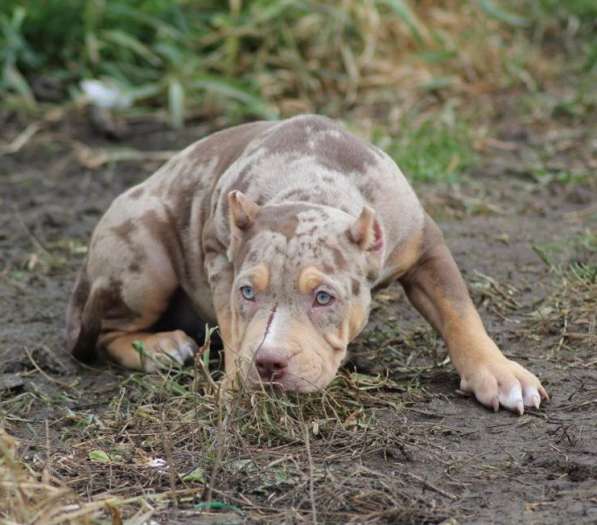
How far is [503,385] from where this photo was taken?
18.6 ft

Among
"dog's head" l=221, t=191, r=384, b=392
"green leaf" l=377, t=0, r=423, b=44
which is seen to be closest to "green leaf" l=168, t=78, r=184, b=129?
"green leaf" l=377, t=0, r=423, b=44

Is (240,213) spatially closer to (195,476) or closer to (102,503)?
(195,476)

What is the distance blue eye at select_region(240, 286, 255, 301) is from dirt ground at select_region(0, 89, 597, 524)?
42 cm

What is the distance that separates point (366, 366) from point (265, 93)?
5.28 meters

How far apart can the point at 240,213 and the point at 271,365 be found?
73cm

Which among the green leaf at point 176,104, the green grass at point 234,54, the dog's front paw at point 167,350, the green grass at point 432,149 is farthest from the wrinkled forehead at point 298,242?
the green grass at point 234,54

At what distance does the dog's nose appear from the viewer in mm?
A: 5047

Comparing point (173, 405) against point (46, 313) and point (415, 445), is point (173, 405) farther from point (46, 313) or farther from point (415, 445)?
point (46, 313)

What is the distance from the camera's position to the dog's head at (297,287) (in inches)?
202

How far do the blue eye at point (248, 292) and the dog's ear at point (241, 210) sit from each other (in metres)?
0.29

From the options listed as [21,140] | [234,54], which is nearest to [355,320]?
[21,140]

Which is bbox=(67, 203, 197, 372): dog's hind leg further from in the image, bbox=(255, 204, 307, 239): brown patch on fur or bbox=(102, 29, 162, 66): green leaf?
bbox=(102, 29, 162, 66): green leaf

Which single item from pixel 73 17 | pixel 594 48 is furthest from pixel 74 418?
pixel 594 48

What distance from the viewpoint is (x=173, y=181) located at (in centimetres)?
685
